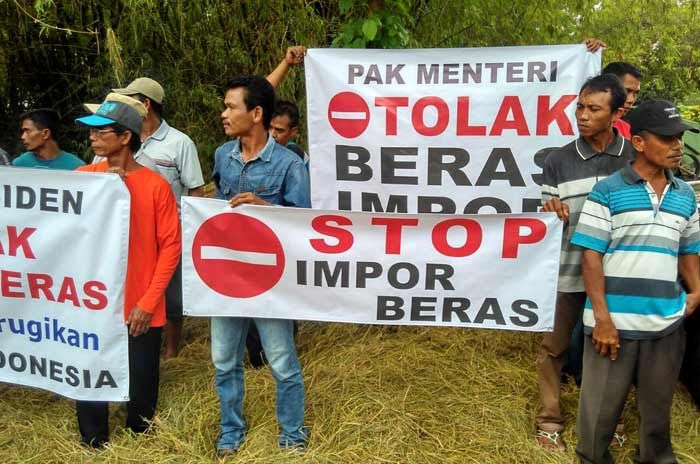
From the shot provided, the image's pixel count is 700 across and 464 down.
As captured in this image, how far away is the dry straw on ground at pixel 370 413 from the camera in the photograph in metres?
2.97

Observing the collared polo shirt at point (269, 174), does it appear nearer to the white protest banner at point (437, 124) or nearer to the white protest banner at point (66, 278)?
the white protest banner at point (66, 278)

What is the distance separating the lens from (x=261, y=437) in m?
3.04

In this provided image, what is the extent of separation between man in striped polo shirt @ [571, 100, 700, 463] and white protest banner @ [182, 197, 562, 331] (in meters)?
0.34

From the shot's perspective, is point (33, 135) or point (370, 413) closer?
point (370, 413)

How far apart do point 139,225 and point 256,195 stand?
51 centimetres

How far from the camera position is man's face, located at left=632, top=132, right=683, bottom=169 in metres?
2.40

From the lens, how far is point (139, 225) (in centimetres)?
285

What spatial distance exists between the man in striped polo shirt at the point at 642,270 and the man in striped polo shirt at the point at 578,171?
0.27m

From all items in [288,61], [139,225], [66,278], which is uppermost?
[288,61]

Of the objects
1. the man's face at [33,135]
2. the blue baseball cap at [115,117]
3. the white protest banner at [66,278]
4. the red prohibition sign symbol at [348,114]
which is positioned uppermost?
the blue baseball cap at [115,117]

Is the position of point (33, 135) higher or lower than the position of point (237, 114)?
lower

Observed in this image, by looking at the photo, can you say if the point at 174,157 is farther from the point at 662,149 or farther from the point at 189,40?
the point at 662,149

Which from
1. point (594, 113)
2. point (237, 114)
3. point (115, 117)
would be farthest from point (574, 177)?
point (115, 117)

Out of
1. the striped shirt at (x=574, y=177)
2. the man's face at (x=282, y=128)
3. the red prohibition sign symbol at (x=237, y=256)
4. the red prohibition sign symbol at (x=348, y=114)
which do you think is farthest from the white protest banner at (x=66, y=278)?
A: the striped shirt at (x=574, y=177)
